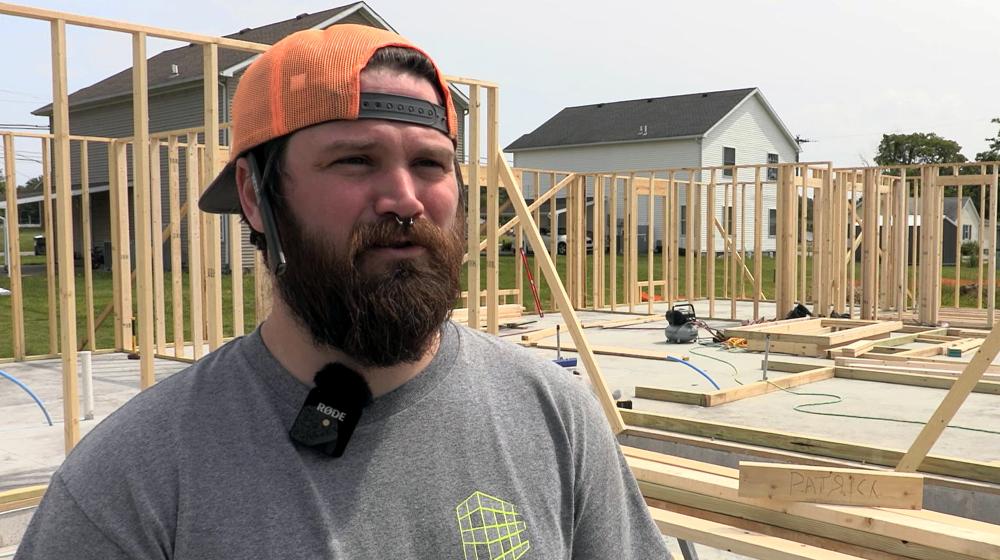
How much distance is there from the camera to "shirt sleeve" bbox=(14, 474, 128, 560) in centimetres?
110

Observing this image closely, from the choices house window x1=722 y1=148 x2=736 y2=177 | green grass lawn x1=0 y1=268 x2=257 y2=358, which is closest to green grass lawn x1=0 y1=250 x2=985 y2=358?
green grass lawn x1=0 y1=268 x2=257 y2=358

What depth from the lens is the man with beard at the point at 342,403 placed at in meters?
1.16

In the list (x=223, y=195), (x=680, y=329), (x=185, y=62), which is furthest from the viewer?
(x=185, y=62)

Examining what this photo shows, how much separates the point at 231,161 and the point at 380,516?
617 millimetres

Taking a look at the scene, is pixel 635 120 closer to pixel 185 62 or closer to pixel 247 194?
pixel 185 62

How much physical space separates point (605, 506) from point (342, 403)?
1.64ft

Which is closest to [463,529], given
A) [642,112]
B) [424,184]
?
[424,184]

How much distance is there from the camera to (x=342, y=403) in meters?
1.23

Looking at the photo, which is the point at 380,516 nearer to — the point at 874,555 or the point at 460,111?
the point at 874,555

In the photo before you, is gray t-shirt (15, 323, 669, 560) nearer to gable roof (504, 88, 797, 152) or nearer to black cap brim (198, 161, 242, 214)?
black cap brim (198, 161, 242, 214)

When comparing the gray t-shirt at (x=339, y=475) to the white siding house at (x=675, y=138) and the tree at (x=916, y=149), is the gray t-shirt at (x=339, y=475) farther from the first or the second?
the tree at (x=916, y=149)

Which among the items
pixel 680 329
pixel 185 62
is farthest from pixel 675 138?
pixel 680 329

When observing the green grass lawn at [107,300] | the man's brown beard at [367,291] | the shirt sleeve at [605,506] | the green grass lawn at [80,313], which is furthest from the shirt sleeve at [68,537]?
the green grass lawn at [80,313]

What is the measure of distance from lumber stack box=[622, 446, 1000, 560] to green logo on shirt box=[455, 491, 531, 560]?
8.39 ft
